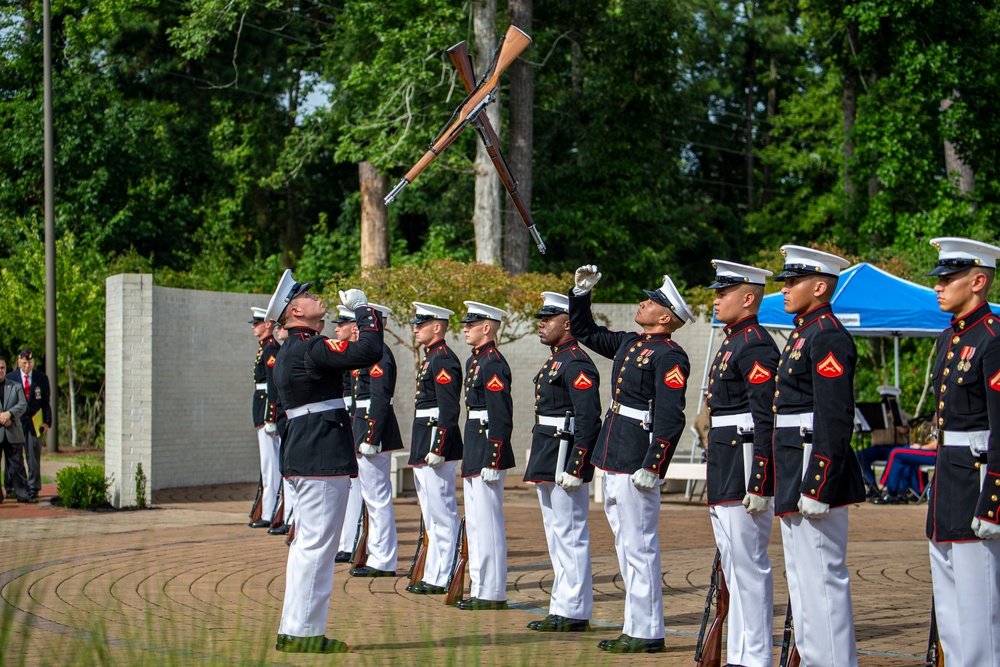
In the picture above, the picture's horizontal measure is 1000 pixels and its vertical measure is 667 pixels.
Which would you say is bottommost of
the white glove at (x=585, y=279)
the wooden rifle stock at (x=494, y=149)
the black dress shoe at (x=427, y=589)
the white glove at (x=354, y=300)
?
the black dress shoe at (x=427, y=589)

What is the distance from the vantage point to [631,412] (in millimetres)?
6941

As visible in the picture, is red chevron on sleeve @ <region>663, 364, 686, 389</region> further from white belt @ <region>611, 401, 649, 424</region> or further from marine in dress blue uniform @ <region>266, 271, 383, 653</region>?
marine in dress blue uniform @ <region>266, 271, 383, 653</region>

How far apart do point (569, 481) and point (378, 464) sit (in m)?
3.09

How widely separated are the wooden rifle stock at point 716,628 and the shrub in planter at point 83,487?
9.59 meters

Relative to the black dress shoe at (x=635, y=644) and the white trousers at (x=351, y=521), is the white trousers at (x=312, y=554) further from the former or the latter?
the white trousers at (x=351, y=521)

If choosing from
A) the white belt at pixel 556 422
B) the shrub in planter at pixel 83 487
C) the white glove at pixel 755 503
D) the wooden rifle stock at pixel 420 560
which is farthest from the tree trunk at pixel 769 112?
the white glove at pixel 755 503

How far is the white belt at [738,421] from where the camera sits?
5.98 m

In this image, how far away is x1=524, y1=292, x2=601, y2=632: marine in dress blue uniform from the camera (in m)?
7.15

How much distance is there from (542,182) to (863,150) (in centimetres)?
717

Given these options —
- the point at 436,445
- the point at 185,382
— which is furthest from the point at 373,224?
the point at 436,445

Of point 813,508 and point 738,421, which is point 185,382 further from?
point 813,508

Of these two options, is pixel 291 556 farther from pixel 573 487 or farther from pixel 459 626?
pixel 459 626

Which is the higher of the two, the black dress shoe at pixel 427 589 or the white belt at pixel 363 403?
the white belt at pixel 363 403

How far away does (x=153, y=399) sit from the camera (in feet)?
50.6
